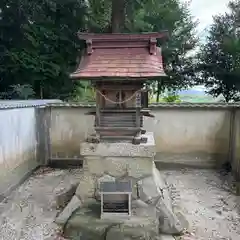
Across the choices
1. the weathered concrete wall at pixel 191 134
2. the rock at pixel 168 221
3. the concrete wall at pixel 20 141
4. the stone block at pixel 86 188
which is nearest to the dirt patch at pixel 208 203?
the rock at pixel 168 221

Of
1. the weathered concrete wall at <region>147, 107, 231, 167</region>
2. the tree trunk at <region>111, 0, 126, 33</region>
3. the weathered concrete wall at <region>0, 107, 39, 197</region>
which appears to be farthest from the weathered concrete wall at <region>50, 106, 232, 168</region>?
the tree trunk at <region>111, 0, 126, 33</region>

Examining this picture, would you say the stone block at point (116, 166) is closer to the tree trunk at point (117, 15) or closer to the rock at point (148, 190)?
the rock at point (148, 190)

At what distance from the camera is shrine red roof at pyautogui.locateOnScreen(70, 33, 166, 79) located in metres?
4.07

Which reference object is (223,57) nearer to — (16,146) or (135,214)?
(16,146)

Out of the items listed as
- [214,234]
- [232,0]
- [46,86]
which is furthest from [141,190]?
[232,0]

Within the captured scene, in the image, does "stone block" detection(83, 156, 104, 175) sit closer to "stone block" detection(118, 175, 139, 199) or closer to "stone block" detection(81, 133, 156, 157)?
"stone block" detection(81, 133, 156, 157)

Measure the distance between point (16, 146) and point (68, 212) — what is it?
2302 mm

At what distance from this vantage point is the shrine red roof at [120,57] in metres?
4.07

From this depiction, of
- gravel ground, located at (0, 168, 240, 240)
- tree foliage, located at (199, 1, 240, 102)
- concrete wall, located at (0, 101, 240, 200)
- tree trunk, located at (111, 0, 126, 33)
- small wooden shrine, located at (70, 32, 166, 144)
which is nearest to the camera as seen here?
gravel ground, located at (0, 168, 240, 240)

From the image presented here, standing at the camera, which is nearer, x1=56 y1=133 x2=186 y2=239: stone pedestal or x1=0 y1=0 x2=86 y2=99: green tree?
x1=56 y1=133 x2=186 y2=239: stone pedestal

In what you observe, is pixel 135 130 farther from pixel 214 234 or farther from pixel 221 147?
pixel 221 147

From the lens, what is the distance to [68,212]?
4.29 metres

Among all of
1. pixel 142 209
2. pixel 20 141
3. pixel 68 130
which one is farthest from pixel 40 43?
pixel 142 209

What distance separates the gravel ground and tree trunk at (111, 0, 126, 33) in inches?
207
